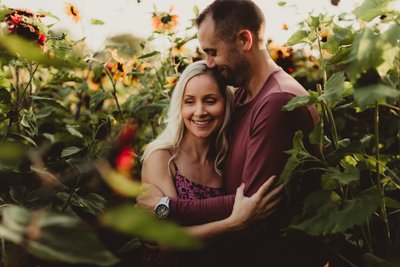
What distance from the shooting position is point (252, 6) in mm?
2139

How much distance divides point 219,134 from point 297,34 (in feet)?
2.18

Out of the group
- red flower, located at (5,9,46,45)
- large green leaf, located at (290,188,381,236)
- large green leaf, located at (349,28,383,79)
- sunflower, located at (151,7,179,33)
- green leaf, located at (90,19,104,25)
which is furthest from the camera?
sunflower, located at (151,7,179,33)

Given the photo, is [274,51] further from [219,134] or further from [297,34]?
[297,34]

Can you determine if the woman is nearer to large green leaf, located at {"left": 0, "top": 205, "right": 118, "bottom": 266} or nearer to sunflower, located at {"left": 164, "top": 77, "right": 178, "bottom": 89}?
sunflower, located at {"left": 164, "top": 77, "right": 178, "bottom": 89}

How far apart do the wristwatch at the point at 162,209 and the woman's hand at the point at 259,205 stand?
0.89ft

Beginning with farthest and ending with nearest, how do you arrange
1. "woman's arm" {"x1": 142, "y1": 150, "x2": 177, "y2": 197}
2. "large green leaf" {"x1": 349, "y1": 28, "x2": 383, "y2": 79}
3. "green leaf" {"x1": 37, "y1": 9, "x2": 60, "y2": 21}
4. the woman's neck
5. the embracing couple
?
the woman's neck < "woman's arm" {"x1": 142, "y1": 150, "x2": 177, "y2": 197} < "green leaf" {"x1": 37, "y1": 9, "x2": 60, "y2": 21} < the embracing couple < "large green leaf" {"x1": 349, "y1": 28, "x2": 383, "y2": 79}

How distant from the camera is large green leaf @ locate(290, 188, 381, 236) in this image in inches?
40.7

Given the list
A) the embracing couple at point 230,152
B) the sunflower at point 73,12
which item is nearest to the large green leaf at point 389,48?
the embracing couple at point 230,152

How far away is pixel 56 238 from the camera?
330 millimetres

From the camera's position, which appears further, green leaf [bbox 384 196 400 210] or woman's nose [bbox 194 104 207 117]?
woman's nose [bbox 194 104 207 117]

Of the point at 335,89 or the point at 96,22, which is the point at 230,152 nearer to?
the point at 335,89

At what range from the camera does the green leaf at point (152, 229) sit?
0.84ft

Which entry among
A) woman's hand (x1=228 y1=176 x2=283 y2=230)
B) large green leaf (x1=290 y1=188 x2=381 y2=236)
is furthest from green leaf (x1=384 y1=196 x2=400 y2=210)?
woman's hand (x1=228 y1=176 x2=283 y2=230)

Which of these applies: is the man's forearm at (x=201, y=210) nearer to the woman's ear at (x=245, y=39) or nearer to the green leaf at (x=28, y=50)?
the woman's ear at (x=245, y=39)
